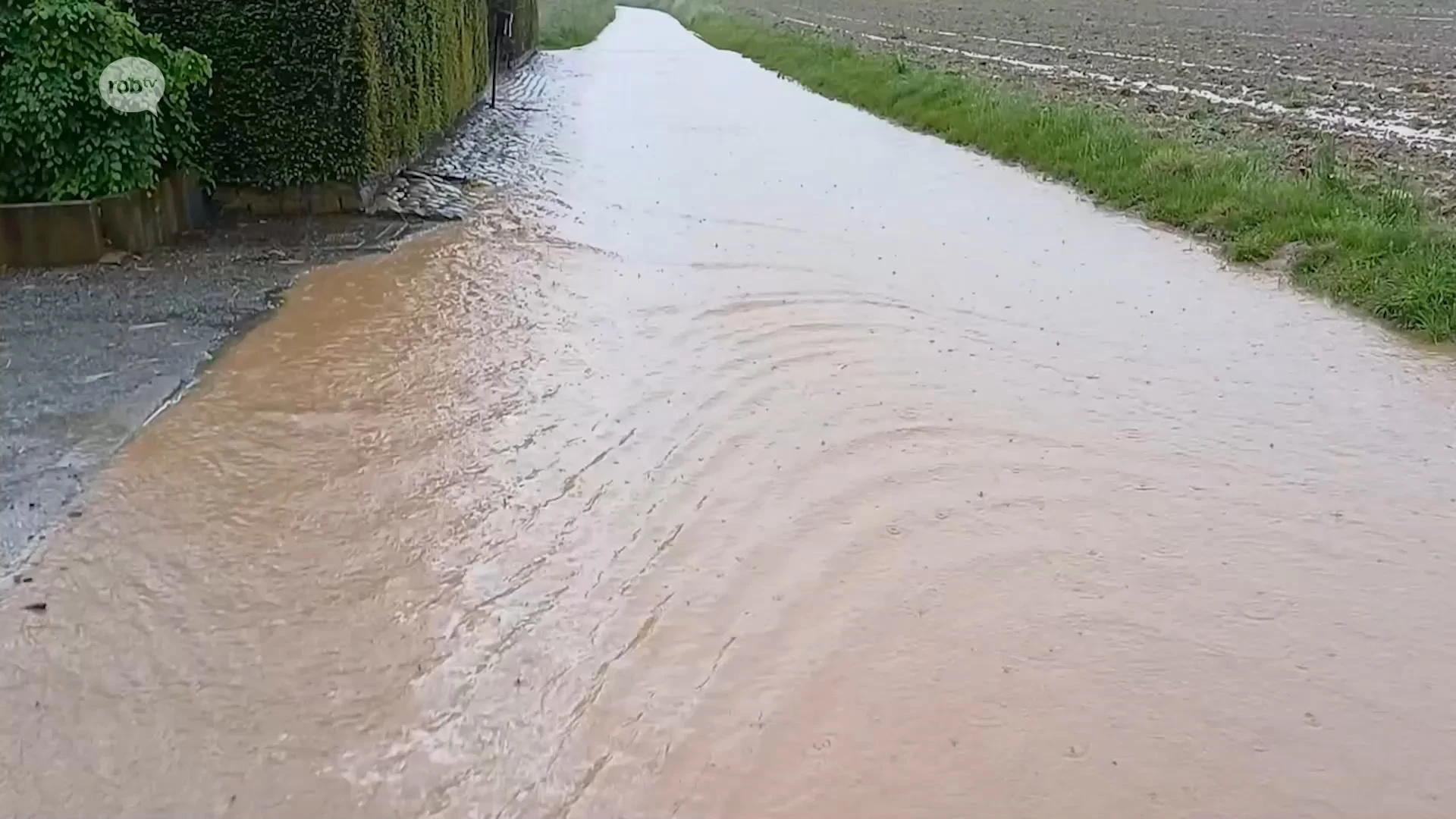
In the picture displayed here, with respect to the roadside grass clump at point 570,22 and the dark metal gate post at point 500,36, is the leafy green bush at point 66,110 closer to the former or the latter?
the dark metal gate post at point 500,36

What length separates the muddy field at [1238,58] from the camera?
14555 millimetres

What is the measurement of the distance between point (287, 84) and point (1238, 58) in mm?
19347

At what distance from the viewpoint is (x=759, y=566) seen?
481 centimetres

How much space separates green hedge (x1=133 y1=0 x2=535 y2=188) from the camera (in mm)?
9594

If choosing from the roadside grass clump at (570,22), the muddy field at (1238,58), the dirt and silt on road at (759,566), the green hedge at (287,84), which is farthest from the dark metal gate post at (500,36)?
the dirt and silt on road at (759,566)

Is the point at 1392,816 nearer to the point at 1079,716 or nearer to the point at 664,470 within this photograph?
the point at 1079,716

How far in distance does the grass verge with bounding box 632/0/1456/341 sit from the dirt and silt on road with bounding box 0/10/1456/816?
0.49 meters

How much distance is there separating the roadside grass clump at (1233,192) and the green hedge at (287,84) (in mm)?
6604

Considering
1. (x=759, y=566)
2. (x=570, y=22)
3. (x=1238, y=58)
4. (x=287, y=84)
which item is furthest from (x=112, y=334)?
(x=570, y=22)

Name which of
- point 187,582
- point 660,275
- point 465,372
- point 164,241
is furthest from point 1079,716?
point 164,241

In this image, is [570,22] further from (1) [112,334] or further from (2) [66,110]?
(1) [112,334]

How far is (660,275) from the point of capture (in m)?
8.88

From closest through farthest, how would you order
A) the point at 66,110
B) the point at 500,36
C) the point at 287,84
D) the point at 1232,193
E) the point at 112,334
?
the point at 112,334
the point at 66,110
the point at 287,84
the point at 1232,193
the point at 500,36

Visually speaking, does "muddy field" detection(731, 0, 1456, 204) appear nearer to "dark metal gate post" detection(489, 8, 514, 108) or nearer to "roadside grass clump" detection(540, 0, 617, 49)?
"roadside grass clump" detection(540, 0, 617, 49)
